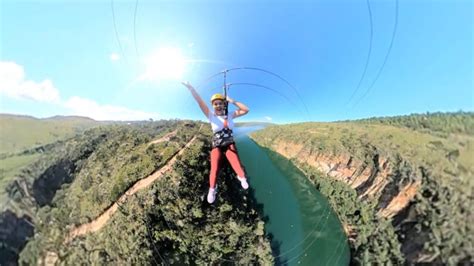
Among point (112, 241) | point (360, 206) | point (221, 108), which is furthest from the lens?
point (360, 206)

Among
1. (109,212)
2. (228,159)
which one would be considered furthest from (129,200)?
(228,159)

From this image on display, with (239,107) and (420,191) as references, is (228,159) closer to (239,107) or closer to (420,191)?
(239,107)

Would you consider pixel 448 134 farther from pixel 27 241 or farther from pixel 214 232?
pixel 27 241

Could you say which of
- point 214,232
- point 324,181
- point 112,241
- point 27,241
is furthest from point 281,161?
point 27,241

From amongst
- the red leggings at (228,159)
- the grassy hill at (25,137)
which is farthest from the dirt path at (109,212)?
the grassy hill at (25,137)

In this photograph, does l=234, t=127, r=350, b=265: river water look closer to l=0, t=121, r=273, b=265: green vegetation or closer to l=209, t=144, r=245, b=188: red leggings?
l=209, t=144, r=245, b=188: red leggings

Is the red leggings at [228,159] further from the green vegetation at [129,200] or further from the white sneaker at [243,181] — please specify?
the green vegetation at [129,200]
